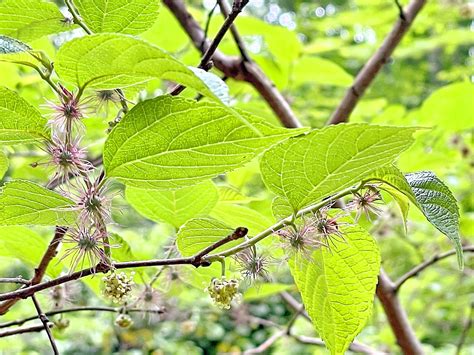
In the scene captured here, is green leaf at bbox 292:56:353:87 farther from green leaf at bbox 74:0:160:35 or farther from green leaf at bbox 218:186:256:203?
green leaf at bbox 74:0:160:35

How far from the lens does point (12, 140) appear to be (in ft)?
0.89

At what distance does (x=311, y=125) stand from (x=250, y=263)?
3.01ft

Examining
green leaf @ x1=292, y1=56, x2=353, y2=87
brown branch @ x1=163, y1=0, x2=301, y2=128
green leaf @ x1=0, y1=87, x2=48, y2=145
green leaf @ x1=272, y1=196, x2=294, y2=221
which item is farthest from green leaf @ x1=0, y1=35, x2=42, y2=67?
green leaf @ x1=292, y1=56, x2=353, y2=87

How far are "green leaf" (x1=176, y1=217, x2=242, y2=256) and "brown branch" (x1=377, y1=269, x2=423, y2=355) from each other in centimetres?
33

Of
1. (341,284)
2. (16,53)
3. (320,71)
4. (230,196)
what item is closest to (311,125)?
(320,71)

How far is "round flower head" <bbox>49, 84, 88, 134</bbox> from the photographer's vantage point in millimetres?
277

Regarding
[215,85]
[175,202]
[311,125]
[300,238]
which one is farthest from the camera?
[311,125]

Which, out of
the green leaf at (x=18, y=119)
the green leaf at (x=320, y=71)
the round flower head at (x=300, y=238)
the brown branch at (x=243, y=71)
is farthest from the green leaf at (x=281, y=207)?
the green leaf at (x=320, y=71)

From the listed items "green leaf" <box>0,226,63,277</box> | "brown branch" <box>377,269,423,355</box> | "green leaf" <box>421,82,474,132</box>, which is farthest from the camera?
"green leaf" <box>421,82,474,132</box>

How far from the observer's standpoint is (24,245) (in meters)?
0.42

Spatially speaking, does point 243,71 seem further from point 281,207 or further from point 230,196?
point 281,207

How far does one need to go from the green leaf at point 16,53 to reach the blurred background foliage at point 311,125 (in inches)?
1.6

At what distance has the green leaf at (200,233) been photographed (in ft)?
1.02

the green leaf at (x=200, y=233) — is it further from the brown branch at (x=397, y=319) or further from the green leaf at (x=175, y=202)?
the brown branch at (x=397, y=319)
